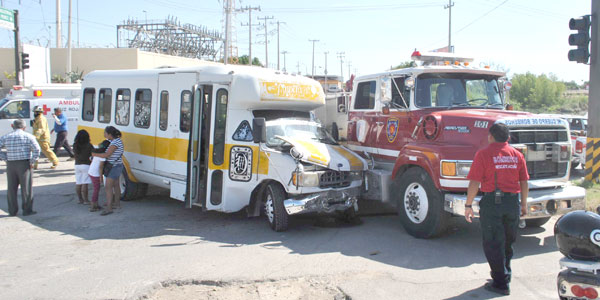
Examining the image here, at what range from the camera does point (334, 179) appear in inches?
314

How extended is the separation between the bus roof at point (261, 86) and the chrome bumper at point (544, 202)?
131 inches

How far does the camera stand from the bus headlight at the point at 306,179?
24.5 ft

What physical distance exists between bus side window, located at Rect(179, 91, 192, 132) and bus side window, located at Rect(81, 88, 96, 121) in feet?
11.3

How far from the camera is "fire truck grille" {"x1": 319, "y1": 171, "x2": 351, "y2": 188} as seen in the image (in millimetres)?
7809

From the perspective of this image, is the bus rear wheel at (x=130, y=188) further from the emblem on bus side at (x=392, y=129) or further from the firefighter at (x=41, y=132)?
the emblem on bus side at (x=392, y=129)

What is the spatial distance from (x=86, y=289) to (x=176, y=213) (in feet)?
13.1

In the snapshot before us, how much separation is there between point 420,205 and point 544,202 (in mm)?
1634

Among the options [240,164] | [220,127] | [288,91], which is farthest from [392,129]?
[220,127]

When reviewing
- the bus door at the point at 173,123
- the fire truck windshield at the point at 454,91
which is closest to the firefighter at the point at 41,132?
the bus door at the point at 173,123

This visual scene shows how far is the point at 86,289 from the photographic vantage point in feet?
17.5

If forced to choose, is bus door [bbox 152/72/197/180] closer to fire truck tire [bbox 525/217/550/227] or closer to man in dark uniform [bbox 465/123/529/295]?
man in dark uniform [bbox 465/123/529/295]

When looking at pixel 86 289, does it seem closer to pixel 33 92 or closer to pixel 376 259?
pixel 376 259

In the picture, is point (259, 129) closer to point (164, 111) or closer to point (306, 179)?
point (306, 179)

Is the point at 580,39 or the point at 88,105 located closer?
the point at 580,39
